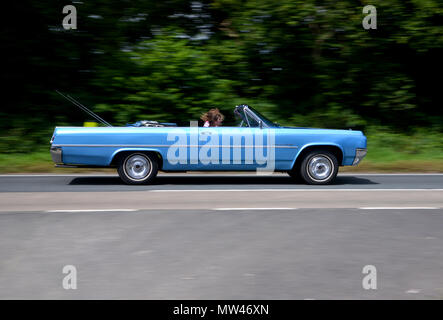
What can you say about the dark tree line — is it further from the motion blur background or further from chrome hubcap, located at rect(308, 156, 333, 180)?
chrome hubcap, located at rect(308, 156, 333, 180)

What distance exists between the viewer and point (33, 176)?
41.6ft

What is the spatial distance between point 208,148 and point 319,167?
84.6 inches

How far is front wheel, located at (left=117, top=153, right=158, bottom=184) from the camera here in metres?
11.0

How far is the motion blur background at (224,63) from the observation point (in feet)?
59.1

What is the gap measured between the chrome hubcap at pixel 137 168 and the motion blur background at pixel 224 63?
21.6ft

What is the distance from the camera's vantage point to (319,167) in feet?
37.3

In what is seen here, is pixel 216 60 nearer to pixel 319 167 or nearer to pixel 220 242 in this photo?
pixel 319 167

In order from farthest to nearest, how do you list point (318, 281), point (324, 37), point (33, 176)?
point (324, 37) < point (33, 176) < point (318, 281)

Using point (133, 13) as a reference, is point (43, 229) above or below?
below

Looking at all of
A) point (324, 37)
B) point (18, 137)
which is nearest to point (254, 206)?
point (18, 137)

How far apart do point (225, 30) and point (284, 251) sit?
14.5 metres

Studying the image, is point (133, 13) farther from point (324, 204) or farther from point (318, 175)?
point (324, 204)

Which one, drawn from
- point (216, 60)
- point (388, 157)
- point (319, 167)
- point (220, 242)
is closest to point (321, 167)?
point (319, 167)

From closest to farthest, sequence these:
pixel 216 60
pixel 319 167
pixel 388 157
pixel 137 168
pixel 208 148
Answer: pixel 208 148 → pixel 137 168 → pixel 319 167 → pixel 388 157 → pixel 216 60
